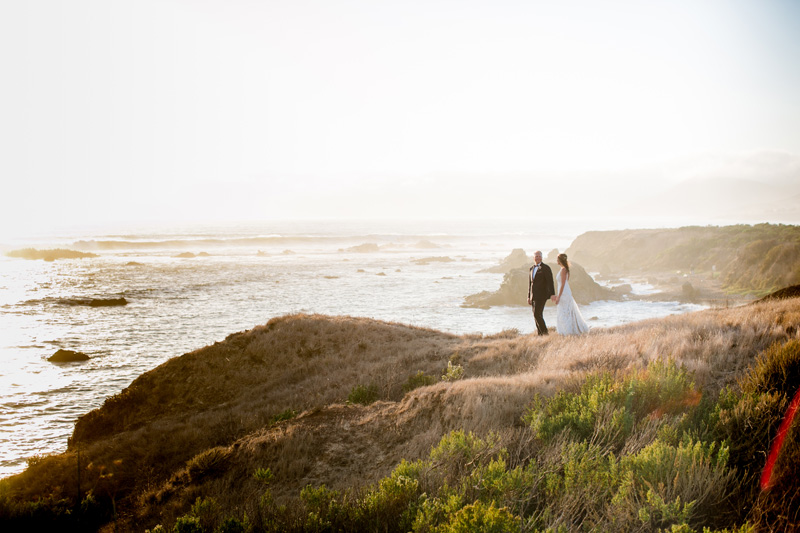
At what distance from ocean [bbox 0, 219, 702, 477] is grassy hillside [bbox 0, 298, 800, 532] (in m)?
3.21

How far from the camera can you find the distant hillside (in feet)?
90.2

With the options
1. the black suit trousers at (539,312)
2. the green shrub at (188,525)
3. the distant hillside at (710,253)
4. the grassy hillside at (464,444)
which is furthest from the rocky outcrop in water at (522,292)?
the green shrub at (188,525)

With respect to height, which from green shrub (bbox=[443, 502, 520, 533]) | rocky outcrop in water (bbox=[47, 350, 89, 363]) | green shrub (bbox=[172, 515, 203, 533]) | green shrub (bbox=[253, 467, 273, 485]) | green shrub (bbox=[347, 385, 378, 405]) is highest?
green shrub (bbox=[443, 502, 520, 533])

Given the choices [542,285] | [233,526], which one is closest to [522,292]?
[542,285]

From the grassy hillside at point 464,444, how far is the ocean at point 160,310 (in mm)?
3206

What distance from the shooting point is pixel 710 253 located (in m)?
40.3

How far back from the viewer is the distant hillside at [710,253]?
27.5 m

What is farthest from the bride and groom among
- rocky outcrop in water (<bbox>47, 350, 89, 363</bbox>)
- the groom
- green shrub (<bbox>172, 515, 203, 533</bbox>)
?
rocky outcrop in water (<bbox>47, 350, 89, 363</bbox>)

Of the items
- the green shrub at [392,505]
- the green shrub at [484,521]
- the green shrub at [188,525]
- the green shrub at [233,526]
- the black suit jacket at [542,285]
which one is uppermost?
the black suit jacket at [542,285]

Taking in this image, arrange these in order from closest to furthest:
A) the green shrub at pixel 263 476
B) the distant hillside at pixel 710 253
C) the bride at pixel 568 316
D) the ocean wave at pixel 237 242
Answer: the green shrub at pixel 263 476 < the bride at pixel 568 316 < the distant hillside at pixel 710 253 < the ocean wave at pixel 237 242

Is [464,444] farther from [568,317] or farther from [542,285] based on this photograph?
[568,317]

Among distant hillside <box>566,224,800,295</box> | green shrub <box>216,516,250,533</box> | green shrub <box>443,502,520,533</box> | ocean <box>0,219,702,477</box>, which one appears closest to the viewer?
green shrub <box>443,502,520,533</box>

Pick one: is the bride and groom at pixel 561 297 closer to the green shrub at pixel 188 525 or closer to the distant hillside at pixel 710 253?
the green shrub at pixel 188 525

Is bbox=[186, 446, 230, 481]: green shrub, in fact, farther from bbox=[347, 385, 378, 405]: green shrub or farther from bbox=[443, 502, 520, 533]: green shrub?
bbox=[443, 502, 520, 533]: green shrub
